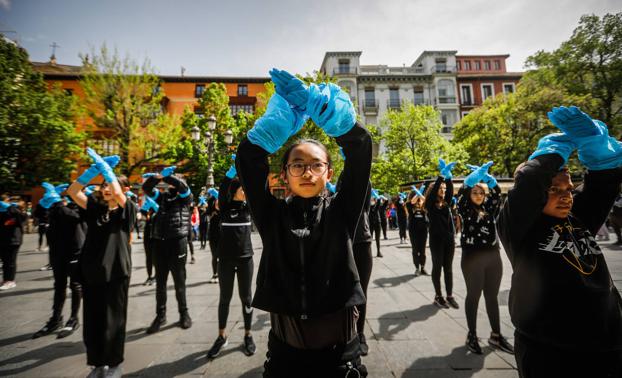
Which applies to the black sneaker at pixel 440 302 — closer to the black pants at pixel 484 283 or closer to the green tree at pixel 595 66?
the black pants at pixel 484 283

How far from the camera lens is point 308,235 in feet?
4.59

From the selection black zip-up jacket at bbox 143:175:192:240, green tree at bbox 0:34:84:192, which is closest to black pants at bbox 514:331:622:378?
black zip-up jacket at bbox 143:175:192:240

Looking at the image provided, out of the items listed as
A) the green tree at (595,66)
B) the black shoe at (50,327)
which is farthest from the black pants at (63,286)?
the green tree at (595,66)

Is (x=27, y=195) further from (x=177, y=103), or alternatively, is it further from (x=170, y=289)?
(x=170, y=289)

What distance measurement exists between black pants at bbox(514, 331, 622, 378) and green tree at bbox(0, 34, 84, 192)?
21.1m

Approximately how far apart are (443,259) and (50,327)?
6.56m

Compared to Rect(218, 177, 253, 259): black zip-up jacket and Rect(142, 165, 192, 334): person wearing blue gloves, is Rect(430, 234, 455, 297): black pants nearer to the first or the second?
Rect(218, 177, 253, 259): black zip-up jacket

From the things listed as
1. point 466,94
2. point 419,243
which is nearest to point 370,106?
point 466,94

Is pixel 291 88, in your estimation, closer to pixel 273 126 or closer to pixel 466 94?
pixel 273 126

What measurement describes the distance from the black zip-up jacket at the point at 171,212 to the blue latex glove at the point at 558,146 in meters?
4.58

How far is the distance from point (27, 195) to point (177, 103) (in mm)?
17771

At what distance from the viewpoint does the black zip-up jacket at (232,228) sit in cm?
368

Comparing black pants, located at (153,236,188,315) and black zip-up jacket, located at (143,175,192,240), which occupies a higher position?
black zip-up jacket, located at (143,175,192,240)

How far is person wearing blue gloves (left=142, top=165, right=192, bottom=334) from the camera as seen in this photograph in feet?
13.8
